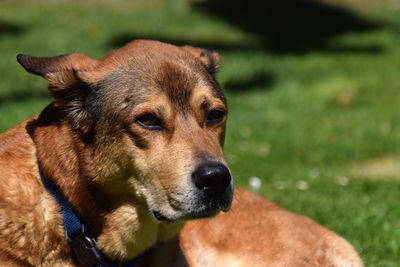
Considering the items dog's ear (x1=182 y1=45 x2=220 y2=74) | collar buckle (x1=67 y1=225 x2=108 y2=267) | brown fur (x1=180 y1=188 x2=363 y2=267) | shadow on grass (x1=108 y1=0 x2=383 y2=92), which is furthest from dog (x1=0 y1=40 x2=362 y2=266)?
shadow on grass (x1=108 y1=0 x2=383 y2=92)

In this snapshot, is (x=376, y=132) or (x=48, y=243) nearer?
(x=48, y=243)

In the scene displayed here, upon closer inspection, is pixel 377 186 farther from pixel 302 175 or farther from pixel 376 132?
pixel 376 132

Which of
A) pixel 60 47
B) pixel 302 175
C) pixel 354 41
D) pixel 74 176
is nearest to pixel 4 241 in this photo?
pixel 74 176

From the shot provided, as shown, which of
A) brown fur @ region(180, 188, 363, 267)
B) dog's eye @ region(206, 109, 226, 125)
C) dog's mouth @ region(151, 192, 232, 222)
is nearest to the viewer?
dog's mouth @ region(151, 192, 232, 222)

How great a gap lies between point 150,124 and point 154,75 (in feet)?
1.02

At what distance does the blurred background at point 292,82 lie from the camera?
6266 millimetres

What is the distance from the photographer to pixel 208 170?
3121mm

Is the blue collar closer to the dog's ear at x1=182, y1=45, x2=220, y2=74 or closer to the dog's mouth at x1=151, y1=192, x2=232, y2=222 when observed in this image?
the dog's mouth at x1=151, y1=192, x2=232, y2=222

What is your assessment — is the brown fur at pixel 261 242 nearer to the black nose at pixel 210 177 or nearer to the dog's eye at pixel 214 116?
the dog's eye at pixel 214 116

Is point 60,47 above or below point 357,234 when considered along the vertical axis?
below

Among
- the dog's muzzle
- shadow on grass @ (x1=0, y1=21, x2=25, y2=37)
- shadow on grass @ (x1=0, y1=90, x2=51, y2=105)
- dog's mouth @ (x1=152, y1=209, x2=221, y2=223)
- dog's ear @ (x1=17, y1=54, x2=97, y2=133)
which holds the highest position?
dog's ear @ (x1=17, y1=54, x2=97, y2=133)

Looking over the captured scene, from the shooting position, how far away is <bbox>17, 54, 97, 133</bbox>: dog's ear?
3.42m

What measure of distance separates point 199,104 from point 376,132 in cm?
569

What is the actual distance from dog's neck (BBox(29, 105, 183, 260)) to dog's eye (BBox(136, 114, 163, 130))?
0.34m
